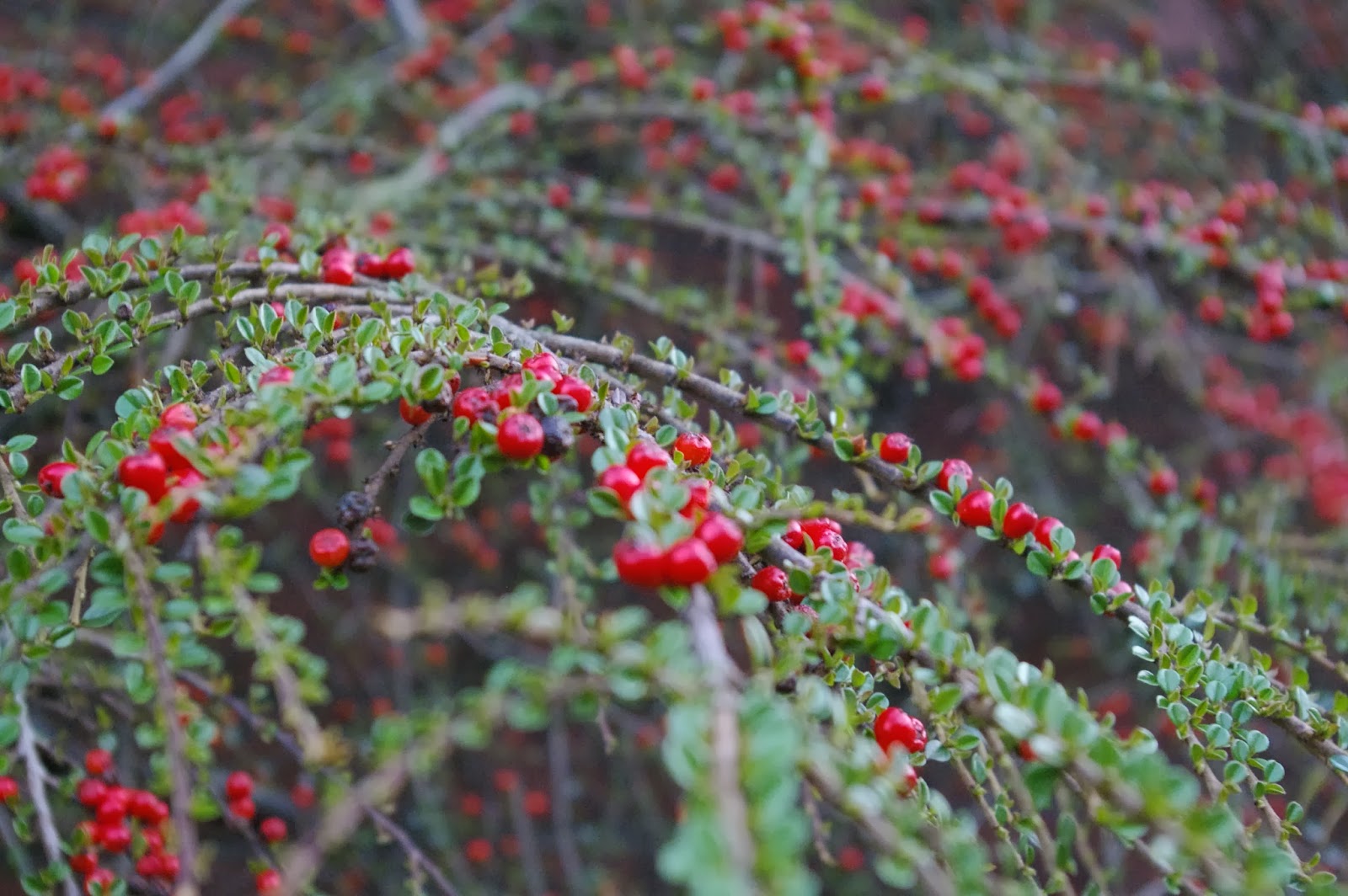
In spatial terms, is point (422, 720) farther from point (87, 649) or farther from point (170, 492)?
point (87, 649)

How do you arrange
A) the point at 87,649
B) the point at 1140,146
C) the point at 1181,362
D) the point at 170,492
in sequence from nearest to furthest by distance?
the point at 170,492
the point at 87,649
the point at 1181,362
the point at 1140,146

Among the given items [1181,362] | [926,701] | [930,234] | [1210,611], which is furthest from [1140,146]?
[926,701]

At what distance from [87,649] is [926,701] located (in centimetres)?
179

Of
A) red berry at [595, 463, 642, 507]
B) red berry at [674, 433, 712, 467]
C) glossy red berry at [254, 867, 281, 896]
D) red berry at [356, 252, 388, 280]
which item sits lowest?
glossy red berry at [254, 867, 281, 896]

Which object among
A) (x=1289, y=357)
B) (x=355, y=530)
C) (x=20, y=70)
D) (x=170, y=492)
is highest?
(x=20, y=70)

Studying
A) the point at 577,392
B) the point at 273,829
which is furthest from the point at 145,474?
the point at 273,829

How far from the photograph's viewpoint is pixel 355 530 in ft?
3.16

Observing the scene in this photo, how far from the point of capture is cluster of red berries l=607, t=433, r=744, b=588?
0.73 metres

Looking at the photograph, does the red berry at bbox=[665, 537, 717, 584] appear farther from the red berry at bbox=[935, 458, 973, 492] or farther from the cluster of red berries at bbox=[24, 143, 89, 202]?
the cluster of red berries at bbox=[24, 143, 89, 202]

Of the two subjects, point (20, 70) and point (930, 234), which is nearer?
point (930, 234)

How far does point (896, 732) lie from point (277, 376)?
69cm

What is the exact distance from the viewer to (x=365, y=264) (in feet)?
4.33

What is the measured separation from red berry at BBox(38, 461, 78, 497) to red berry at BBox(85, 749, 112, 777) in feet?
1.83

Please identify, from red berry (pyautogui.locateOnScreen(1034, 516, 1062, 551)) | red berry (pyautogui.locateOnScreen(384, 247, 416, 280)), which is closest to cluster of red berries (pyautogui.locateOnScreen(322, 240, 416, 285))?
red berry (pyautogui.locateOnScreen(384, 247, 416, 280))
